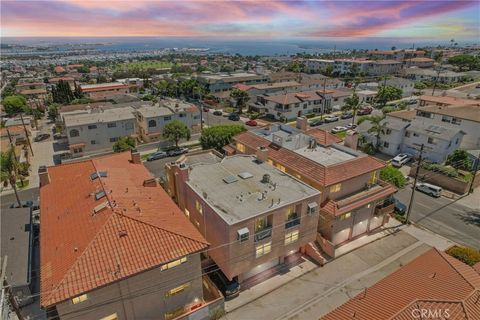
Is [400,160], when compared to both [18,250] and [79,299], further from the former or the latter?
[18,250]

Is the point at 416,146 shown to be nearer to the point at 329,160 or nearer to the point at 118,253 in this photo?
the point at 329,160

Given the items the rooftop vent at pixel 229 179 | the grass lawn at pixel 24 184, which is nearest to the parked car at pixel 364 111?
the rooftop vent at pixel 229 179

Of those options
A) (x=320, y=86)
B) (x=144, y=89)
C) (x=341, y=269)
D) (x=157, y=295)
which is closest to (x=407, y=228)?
(x=341, y=269)

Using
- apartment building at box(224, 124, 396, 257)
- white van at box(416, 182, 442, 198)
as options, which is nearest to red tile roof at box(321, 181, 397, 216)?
apartment building at box(224, 124, 396, 257)

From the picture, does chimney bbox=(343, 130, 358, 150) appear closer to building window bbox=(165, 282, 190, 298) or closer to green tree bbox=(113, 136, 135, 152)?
building window bbox=(165, 282, 190, 298)

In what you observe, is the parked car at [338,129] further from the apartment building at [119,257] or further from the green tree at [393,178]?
the apartment building at [119,257]

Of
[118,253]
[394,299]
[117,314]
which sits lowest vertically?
[117,314]
